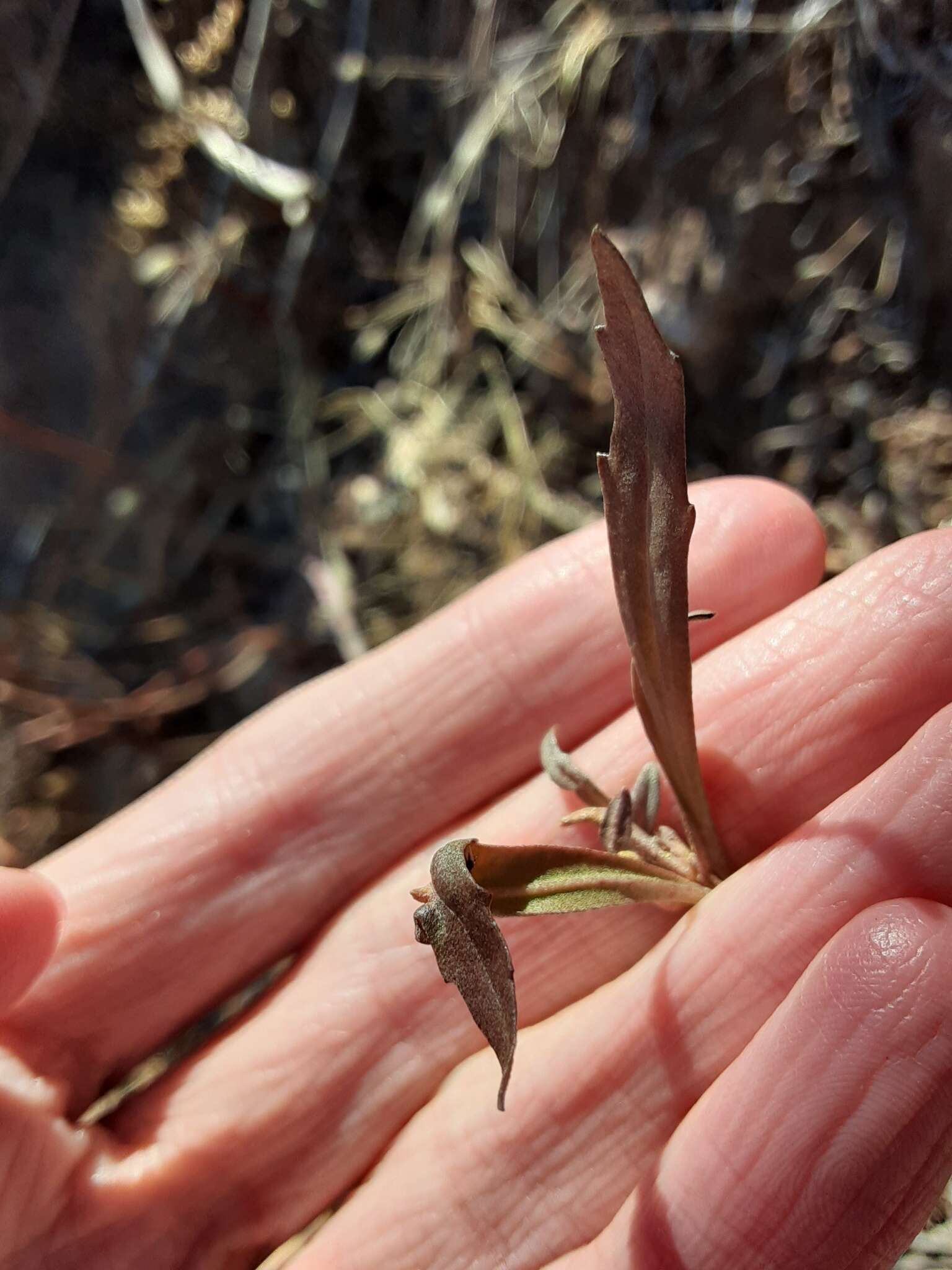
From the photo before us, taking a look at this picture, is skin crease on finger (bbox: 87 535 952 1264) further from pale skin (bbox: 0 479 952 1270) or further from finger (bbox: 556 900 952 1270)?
finger (bbox: 556 900 952 1270)

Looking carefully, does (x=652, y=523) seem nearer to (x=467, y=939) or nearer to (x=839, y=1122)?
(x=467, y=939)

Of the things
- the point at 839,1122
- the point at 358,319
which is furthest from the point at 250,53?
the point at 839,1122

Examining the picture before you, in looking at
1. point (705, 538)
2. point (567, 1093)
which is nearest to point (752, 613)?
point (705, 538)

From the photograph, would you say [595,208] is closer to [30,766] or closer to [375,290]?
[375,290]

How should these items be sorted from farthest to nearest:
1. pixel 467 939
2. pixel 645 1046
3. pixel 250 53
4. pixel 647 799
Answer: pixel 250 53, pixel 647 799, pixel 645 1046, pixel 467 939

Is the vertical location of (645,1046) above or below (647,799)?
below

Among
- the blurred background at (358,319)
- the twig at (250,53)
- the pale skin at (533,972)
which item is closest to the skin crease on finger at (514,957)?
the pale skin at (533,972)
